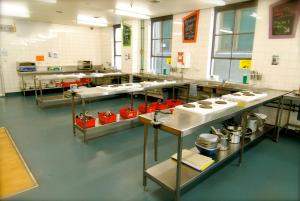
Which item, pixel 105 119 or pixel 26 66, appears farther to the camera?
pixel 26 66

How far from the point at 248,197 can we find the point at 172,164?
0.85 meters

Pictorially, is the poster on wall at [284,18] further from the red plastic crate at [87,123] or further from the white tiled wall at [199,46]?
the red plastic crate at [87,123]

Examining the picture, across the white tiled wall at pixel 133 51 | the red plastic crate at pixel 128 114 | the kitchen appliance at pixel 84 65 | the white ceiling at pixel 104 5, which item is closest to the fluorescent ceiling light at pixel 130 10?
the white ceiling at pixel 104 5

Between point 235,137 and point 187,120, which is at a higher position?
point 187,120

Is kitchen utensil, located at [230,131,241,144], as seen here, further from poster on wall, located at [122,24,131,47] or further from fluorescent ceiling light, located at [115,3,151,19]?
poster on wall, located at [122,24,131,47]

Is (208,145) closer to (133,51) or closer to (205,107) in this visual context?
(205,107)

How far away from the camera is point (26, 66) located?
21.4 feet

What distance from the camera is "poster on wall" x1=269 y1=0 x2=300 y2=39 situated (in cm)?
339

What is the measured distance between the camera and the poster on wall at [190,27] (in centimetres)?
491

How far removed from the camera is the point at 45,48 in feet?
23.4

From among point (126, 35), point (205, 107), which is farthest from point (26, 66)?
point (205, 107)

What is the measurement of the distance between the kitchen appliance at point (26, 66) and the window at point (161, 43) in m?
4.02

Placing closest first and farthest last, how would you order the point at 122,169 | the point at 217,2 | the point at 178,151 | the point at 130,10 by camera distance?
the point at 178,151 → the point at 122,169 → the point at 217,2 → the point at 130,10

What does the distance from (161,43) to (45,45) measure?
13.8 ft
